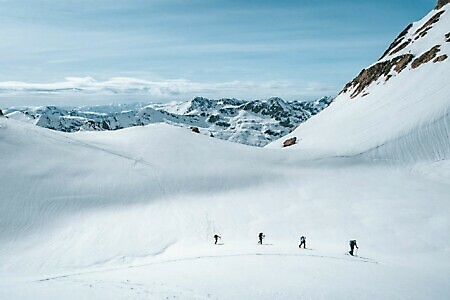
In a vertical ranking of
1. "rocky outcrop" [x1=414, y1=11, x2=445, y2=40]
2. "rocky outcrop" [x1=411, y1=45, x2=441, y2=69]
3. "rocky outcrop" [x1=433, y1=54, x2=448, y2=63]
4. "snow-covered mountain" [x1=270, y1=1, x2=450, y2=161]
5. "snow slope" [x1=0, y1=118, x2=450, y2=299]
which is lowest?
"snow slope" [x1=0, y1=118, x2=450, y2=299]

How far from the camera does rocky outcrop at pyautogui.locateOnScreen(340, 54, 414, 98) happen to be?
7427 centimetres

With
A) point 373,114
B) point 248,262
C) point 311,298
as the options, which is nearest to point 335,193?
point 248,262

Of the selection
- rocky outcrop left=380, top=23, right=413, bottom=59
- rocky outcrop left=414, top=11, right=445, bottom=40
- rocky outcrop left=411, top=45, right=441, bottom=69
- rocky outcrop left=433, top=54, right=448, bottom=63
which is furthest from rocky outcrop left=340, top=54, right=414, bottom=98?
rocky outcrop left=380, top=23, right=413, bottom=59

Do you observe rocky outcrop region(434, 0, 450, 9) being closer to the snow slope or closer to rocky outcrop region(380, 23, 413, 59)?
rocky outcrop region(380, 23, 413, 59)

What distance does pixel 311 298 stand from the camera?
17234mm

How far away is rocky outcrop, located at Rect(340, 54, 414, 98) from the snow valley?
16.3 m

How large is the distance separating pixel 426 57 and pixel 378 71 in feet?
53.9

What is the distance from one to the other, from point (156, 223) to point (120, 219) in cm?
359

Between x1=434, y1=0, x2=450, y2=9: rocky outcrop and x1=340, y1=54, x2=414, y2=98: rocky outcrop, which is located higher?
x1=434, y1=0, x2=450, y2=9: rocky outcrop

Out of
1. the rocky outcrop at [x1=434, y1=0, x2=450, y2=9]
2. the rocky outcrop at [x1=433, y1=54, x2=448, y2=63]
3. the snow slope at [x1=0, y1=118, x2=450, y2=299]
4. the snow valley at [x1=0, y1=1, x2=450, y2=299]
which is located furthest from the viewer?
the rocky outcrop at [x1=434, y1=0, x2=450, y2=9]

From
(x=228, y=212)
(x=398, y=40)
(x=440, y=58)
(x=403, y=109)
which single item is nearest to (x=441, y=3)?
(x=398, y=40)

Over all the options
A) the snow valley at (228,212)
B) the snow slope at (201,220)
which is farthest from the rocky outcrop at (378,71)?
the snow slope at (201,220)

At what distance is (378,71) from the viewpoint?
82938mm

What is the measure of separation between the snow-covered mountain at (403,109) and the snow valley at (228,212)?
12.7 inches
